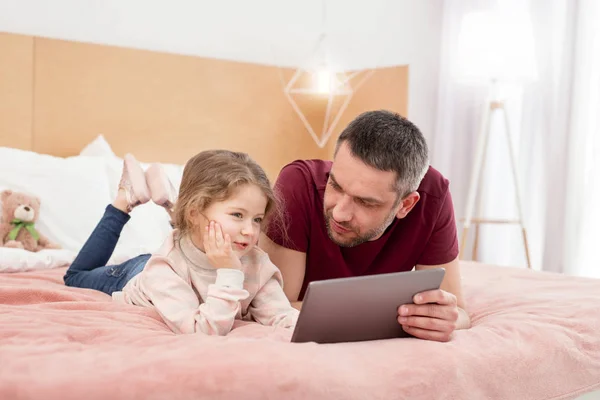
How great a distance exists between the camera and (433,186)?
1651 mm

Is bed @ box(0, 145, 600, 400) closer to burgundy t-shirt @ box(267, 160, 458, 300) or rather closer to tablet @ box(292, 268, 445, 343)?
tablet @ box(292, 268, 445, 343)

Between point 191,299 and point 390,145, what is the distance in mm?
543

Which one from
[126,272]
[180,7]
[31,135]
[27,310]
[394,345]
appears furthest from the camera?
[180,7]

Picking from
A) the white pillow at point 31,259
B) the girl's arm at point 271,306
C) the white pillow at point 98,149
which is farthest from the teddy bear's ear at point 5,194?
the girl's arm at point 271,306

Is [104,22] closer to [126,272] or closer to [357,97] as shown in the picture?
[357,97]

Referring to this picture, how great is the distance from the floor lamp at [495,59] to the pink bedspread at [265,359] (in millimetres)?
1884

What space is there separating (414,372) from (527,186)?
8.87 ft

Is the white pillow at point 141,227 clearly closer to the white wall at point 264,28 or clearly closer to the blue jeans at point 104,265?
the blue jeans at point 104,265

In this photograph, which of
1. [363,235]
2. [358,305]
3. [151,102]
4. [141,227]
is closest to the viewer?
[358,305]

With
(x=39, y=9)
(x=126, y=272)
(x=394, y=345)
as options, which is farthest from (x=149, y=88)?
(x=394, y=345)

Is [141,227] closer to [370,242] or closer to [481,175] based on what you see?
[370,242]

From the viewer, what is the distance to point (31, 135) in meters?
2.89

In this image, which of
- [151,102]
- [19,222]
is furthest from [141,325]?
[151,102]

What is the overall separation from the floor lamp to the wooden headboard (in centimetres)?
40
